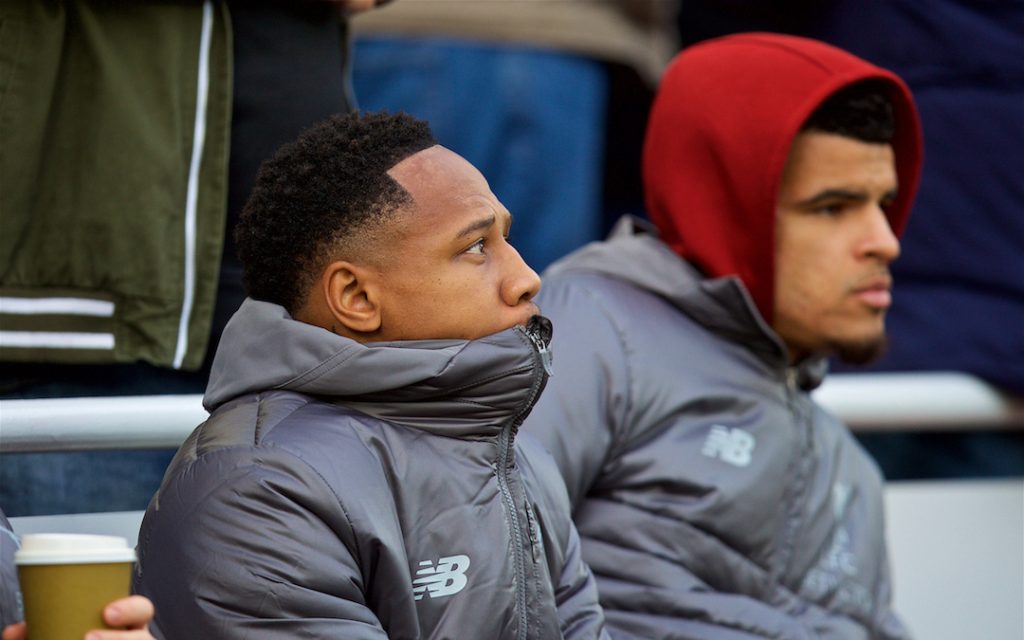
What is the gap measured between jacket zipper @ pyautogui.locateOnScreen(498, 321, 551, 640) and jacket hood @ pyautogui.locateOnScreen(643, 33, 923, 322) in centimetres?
106

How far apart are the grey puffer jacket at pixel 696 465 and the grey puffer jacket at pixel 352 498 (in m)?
0.53

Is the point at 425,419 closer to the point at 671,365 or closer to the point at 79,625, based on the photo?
the point at 79,625

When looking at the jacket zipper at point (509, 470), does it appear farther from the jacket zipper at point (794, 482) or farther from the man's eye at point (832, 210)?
the man's eye at point (832, 210)

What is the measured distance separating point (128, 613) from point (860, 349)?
5.59ft

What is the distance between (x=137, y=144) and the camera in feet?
7.73

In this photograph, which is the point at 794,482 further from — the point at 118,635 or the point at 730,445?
the point at 118,635

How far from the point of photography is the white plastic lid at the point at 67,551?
1456 mm

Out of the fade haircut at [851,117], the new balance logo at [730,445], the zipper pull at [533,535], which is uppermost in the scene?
the fade haircut at [851,117]

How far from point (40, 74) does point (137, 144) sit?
6.8 inches

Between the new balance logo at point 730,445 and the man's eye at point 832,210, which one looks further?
the man's eye at point 832,210

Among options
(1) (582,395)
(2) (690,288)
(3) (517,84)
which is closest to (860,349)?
(2) (690,288)

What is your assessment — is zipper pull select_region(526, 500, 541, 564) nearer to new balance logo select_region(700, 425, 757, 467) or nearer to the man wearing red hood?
the man wearing red hood

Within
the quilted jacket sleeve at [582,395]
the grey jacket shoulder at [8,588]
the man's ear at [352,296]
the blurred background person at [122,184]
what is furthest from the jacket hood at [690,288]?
the grey jacket shoulder at [8,588]

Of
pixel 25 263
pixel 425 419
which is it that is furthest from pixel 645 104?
pixel 425 419
